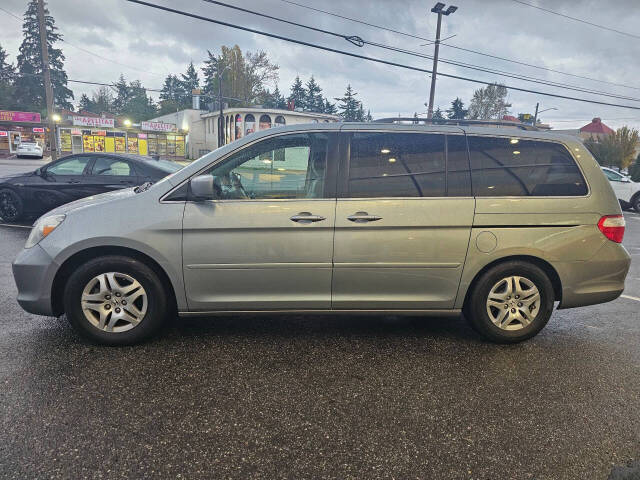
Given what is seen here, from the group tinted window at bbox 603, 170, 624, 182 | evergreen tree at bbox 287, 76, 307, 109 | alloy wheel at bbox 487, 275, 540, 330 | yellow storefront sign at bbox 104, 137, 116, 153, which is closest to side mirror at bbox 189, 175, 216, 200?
alloy wheel at bbox 487, 275, 540, 330

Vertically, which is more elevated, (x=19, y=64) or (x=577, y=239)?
(x=19, y=64)

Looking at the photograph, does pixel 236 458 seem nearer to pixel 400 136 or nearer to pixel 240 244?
pixel 240 244

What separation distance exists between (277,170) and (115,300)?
5.33 ft

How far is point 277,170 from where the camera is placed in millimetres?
3350

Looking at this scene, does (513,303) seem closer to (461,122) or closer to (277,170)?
(461,122)

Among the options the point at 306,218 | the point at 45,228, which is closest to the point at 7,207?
the point at 45,228

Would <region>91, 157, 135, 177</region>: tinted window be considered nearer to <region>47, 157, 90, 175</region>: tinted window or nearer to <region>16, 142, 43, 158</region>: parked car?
<region>47, 157, 90, 175</region>: tinted window

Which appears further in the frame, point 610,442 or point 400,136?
point 400,136

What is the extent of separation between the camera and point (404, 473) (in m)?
2.02

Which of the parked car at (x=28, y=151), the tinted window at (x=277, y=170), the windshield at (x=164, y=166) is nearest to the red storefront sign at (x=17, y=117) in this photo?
the parked car at (x=28, y=151)

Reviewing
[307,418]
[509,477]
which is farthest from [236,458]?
[509,477]

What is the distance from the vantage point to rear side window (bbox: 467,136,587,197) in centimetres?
339

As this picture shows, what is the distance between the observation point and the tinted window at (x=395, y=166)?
10.8ft

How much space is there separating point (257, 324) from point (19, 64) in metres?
92.0
